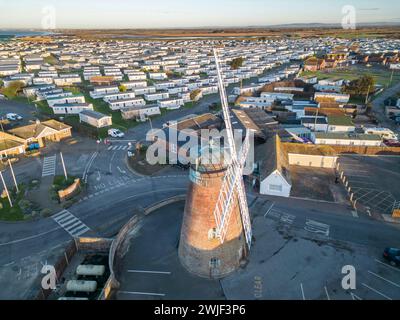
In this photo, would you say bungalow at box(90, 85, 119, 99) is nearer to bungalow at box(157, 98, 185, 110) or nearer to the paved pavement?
bungalow at box(157, 98, 185, 110)

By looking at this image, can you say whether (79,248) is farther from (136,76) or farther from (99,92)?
(136,76)

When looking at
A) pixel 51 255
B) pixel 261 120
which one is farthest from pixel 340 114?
pixel 51 255

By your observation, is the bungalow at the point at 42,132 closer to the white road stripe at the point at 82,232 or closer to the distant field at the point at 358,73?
the white road stripe at the point at 82,232

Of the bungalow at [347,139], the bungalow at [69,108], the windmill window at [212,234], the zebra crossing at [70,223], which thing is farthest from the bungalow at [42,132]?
the bungalow at [347,139]

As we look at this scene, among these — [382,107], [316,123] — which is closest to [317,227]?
[316,123]

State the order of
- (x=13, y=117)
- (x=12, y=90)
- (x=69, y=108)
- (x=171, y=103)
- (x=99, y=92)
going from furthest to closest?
(x=12, y=90) < (x=99, y=92) < (x=171, y=103) < (x=69, y=108) < (x=13, y=117)

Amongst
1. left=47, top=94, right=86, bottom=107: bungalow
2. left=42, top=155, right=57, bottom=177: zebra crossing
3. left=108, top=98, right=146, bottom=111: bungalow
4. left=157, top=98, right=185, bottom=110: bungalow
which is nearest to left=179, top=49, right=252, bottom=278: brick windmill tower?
left=42, top=155, right=57, bottom=177: zebra crossing
